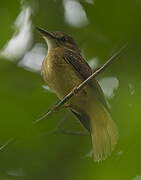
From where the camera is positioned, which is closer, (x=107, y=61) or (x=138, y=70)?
(x=138, y=70)

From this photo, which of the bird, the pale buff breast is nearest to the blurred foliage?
the bird

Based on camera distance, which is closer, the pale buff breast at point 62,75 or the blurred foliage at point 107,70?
the blurred foliage at point 107,70

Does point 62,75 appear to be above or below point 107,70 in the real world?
below

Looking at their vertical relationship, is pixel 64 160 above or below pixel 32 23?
below

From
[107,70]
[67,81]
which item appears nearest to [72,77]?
[67,81]

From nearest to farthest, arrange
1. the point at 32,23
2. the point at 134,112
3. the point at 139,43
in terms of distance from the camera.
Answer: the point at 139,43
the point at 134,112
the point at 32,23

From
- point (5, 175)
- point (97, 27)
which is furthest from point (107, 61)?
point (5, 175)

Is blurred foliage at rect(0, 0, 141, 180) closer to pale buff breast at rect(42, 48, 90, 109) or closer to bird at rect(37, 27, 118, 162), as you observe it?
bird at rect(37, 27, 118, 162)

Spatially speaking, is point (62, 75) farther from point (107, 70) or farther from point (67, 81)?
point (107, 70)

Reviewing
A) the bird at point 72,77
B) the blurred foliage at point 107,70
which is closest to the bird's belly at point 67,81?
the bird at point 72,77

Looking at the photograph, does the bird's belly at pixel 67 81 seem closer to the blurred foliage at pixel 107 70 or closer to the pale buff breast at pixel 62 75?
the pale buff breast at pixel 62 75

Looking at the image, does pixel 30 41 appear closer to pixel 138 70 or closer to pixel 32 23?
pixel 32 23
